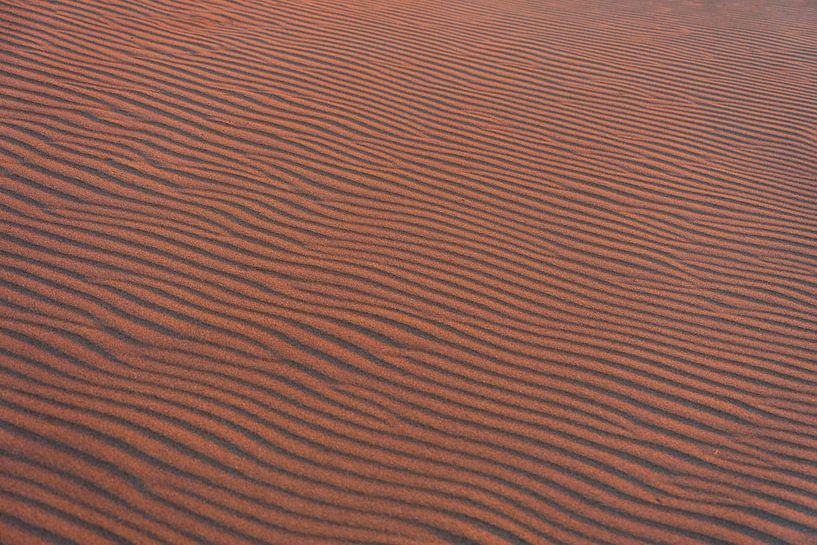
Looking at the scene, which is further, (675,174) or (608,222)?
(675,174)

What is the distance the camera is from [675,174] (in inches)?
238

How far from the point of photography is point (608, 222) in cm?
537

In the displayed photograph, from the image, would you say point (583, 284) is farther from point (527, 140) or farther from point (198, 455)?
point (198, 455)

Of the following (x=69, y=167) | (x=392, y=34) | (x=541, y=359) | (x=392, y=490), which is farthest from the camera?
(x=392, y=34)

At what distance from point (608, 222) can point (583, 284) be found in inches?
32.3

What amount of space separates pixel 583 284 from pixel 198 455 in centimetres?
260

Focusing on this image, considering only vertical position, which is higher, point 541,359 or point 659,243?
point 659,243

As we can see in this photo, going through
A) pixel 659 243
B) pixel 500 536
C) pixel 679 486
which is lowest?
pixel 500 536

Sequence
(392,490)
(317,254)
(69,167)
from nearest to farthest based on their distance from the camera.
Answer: (392,490) < (317,254) < (69,167)

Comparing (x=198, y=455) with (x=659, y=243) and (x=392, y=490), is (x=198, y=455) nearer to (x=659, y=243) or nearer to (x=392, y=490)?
(x=392, y=490)

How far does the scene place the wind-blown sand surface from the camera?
11.0ft

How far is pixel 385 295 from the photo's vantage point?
14.6 feet

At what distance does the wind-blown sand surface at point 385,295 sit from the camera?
3.35 m

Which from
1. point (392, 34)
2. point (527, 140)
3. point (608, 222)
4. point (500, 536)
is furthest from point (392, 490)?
point (392, 34)
